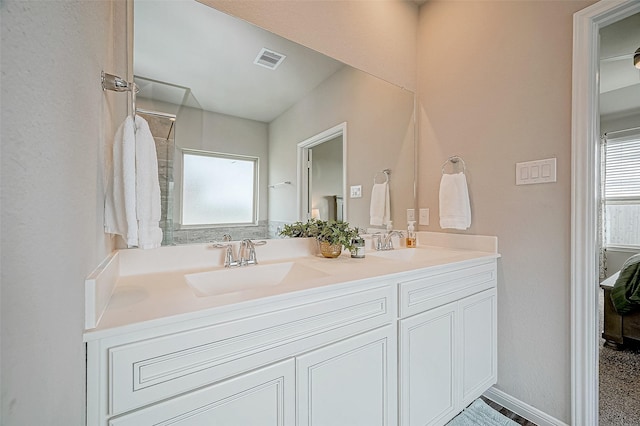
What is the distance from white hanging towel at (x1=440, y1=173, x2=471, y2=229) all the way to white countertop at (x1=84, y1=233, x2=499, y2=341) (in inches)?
5.2

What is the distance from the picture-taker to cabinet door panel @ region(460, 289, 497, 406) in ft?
4.56

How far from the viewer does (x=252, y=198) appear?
4.45 feet

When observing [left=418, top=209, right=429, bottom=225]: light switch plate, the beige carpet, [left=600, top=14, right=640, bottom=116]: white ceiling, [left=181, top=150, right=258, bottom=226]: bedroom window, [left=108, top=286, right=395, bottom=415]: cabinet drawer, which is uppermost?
[left=600, top=14, right=640, bottom=116]: white ceiling

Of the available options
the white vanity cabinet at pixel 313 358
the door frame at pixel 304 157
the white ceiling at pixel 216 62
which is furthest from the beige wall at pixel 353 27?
the white vanity cabinet at pixel 313 358

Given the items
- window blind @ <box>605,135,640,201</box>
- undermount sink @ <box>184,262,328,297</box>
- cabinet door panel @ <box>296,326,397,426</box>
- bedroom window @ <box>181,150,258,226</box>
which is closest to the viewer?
cabinet door panel @ <box>296,326,397,426</box>

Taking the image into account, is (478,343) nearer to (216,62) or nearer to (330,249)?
(330,249)

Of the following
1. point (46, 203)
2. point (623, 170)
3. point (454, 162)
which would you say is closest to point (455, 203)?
point (454, 162)

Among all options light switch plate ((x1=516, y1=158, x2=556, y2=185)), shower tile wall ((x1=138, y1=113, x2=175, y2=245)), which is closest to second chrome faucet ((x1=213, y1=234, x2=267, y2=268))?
shower tile wall ((x1=138, y1=113, x2=175, y2=245))

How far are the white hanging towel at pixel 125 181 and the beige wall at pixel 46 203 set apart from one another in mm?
92

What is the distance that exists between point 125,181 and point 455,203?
1629 millimetres

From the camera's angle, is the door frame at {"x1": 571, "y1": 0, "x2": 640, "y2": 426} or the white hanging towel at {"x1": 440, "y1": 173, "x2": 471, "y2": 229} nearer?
the door frame at {"x1": 571, "y1": 0, "x2": 640, "y2": 426}

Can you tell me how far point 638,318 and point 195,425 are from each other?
2.87 metres

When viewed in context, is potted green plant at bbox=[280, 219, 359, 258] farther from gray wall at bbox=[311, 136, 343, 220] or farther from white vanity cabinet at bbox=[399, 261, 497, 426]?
white vanity cabinet at bbox=[399, 261, 497, 426]

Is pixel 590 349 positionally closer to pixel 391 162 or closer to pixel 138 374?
pixel 391 162
